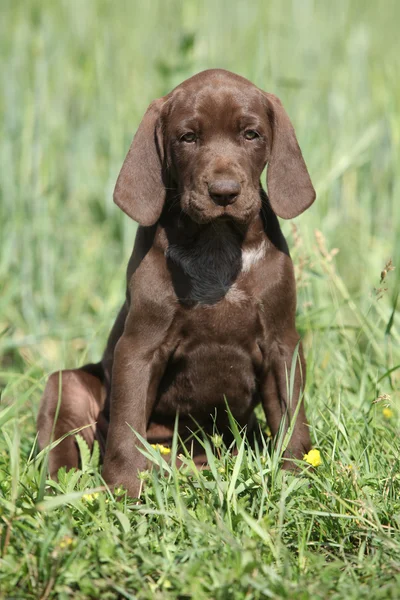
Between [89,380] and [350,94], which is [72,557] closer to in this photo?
[89,380]

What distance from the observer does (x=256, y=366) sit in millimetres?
3215

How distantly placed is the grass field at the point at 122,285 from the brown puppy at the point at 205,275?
0.92 ft

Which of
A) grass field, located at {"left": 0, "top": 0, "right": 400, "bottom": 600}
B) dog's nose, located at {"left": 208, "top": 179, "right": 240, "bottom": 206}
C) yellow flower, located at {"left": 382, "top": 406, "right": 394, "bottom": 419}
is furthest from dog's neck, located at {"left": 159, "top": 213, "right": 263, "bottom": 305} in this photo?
yellow flower, located at {"left": 382, "top": 406, "right": 394, "bottom": 419}

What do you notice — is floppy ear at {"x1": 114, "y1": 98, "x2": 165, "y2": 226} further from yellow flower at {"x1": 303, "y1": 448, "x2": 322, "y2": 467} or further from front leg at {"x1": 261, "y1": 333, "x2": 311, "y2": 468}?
yellow flower at {"x1": 303, "y1": 448, "x2": 322, "y2": 467}

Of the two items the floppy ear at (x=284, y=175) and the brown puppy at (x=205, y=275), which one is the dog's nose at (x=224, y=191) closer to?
the brown puppy at (x=205, y=275)

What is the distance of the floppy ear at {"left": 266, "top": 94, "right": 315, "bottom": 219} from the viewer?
125 inches

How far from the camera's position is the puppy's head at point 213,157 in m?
2.91

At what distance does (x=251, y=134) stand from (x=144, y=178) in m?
0.43

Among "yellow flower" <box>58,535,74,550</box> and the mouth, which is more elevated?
the mouth

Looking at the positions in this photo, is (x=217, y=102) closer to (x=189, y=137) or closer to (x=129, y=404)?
(x=189, y=137)

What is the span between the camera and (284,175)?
3.20 m

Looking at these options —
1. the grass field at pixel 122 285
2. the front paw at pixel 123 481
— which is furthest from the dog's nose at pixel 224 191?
the front paw at pixel 123 481

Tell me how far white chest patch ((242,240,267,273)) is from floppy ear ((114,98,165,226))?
1.21 feet

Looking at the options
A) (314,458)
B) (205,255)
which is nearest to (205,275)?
(205,255)
